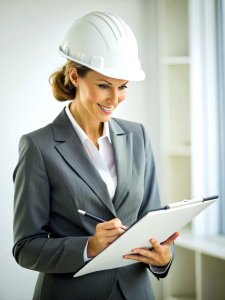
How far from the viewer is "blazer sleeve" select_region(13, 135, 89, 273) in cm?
130

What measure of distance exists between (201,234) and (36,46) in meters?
A: 1.45

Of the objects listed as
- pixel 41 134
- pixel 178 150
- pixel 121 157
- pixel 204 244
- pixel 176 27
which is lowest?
pixel 204 244

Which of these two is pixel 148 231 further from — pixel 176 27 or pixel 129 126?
pixel 176 27

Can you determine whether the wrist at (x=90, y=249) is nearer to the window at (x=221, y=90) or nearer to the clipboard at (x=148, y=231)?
the clipboard at (x=148, y=231)

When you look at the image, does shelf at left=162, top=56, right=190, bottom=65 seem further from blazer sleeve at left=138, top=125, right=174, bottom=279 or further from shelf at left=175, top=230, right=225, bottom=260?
blazer sleeve at left=138, top=125, right=174, bottom=279

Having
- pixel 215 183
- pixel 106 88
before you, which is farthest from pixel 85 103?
pixel 215 183

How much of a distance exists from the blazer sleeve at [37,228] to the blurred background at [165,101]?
44.7 inches

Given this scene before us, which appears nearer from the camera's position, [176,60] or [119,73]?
[119,73]

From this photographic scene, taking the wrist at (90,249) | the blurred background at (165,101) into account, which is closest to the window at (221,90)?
the blurred background at (165,101)

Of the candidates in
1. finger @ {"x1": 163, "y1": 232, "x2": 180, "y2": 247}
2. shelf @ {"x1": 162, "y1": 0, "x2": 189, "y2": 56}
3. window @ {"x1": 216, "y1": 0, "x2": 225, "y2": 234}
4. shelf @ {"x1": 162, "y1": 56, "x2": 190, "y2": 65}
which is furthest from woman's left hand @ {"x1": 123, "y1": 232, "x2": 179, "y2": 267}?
shelf @ {"x1": 162, "y1": 0, "x2": 189, "y2": 56}

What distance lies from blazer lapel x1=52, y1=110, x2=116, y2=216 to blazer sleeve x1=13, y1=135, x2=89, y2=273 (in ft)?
0.31

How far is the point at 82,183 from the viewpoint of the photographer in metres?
1.38

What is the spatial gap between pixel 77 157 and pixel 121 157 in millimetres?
162

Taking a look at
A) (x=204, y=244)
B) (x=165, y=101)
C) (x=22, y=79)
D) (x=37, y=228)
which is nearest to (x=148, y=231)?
(x=37, y=228)
